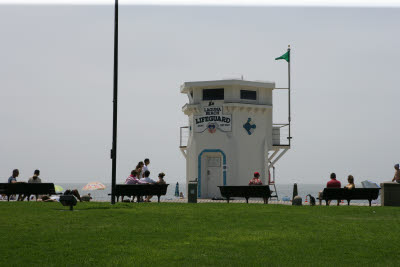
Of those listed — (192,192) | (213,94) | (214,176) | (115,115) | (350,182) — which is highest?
(213,94)

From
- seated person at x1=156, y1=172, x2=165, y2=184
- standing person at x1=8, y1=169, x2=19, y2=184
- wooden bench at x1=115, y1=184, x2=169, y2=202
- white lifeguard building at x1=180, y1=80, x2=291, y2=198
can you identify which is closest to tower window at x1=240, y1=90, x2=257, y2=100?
white lifeguard building at x1=180, y1=80, x2=291, y2=198

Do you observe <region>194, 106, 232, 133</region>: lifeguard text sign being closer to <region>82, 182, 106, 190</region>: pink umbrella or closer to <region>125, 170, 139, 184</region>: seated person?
<region>125, 170, 139, 184</region>: seated person

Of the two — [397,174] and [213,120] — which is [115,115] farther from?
[213,120]

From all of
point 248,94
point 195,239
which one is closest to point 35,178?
point 248,94

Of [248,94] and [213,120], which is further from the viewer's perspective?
[248,94]

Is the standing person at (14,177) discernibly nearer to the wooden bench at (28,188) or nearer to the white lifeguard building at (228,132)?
the wooden bench at (28,188)

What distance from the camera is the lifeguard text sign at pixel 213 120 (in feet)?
106

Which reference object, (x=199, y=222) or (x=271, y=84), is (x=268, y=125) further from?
(x=199, y=222)

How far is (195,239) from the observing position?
1054cm

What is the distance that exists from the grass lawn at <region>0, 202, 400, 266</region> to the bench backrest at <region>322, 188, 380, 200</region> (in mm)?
5846

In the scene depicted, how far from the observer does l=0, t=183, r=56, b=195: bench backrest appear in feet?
72.6

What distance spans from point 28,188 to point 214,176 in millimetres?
12854

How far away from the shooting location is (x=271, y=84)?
109 feet

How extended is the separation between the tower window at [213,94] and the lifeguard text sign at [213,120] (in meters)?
0.66
